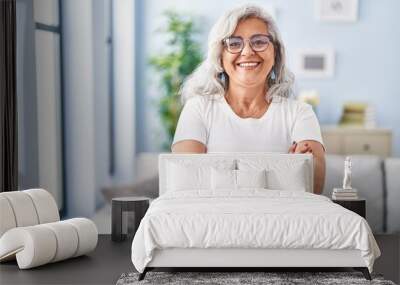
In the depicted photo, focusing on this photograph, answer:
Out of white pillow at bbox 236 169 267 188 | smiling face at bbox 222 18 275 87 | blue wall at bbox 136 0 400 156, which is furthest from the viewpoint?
blue wall at bbox 136 0 400 156

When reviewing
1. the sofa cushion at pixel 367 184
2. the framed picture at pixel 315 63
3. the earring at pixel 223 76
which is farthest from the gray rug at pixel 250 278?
the framed picture at pixel 315 63

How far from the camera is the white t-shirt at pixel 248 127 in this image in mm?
5320

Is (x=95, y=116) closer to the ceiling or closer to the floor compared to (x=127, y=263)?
closer to the ceiling

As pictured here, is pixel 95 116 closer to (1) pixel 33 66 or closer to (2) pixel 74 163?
(2) pixel 74 163

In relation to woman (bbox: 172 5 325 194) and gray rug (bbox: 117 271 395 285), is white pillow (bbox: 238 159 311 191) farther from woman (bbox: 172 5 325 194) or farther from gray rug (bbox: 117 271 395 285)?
gray rug (bbox: 117 271 395 285)

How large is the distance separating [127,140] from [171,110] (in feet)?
2.08

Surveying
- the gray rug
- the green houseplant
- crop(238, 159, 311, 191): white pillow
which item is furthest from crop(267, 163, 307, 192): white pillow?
the green houseplant

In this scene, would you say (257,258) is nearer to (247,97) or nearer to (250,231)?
Result: (250,231)

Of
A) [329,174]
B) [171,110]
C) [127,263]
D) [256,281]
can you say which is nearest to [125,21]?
[171,110]

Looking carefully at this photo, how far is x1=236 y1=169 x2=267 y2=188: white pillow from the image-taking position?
5.11 m

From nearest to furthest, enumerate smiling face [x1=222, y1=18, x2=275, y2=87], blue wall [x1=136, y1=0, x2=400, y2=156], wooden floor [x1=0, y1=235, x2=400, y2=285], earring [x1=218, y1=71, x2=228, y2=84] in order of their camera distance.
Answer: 1. wooden floor [x1=0, y1=235, x2=400, y2=285]
2. smiling face [x1=222, y1=18, x2=275, y2=87]
3. earring [x1=218, y1=71, x2=228, y2=84]
4. blue wall [x1=136, y1=0, x2=400, y2=156]

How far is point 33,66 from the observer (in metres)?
6.34

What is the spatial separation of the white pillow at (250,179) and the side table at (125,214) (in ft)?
2.61

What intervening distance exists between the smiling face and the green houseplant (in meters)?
4.11
